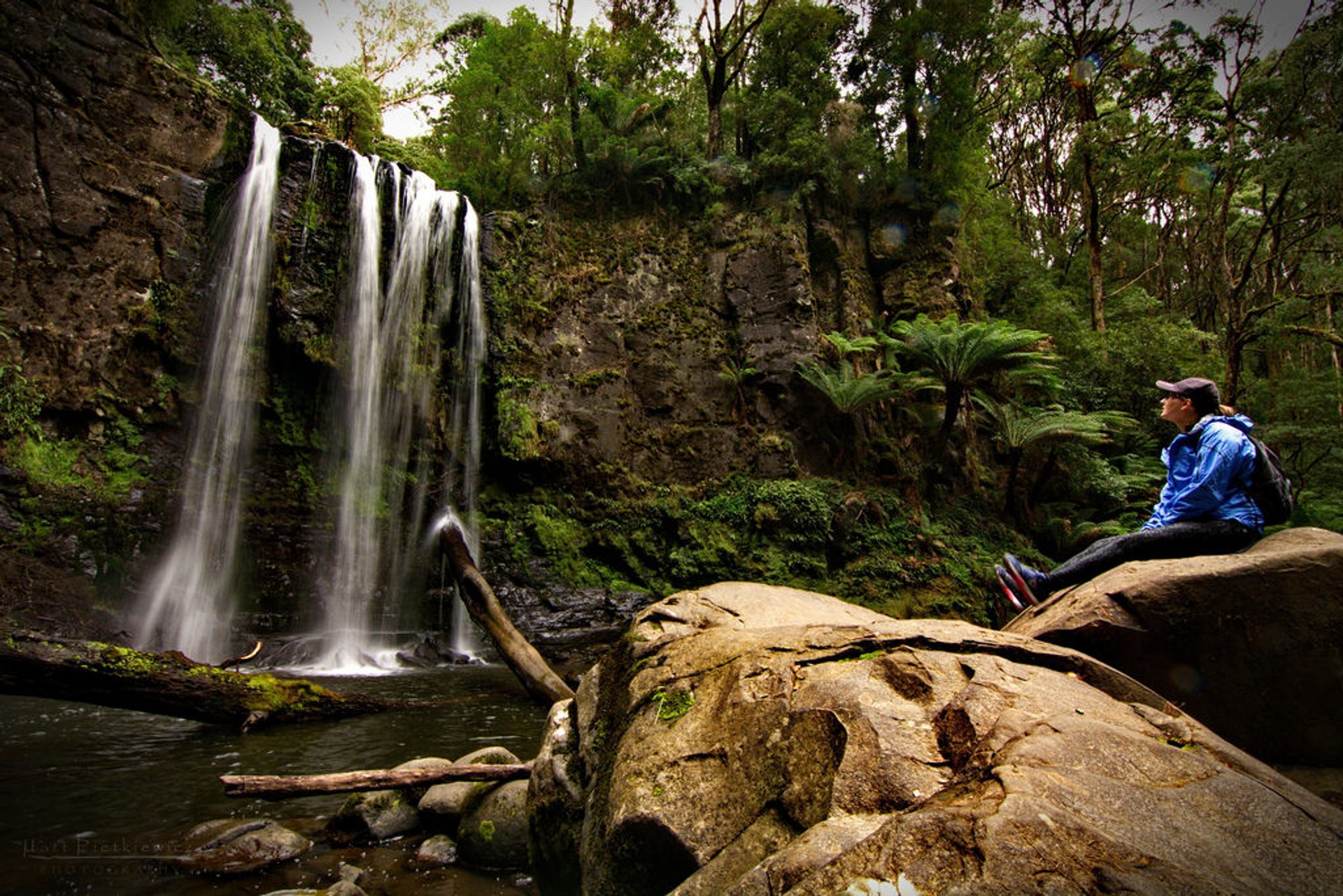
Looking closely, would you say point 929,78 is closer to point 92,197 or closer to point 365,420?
point 365,420

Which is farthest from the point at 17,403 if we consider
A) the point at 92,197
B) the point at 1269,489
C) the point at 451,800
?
the point at 1269,489

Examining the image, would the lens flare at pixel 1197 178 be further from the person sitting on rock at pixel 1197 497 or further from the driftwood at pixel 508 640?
the driftwood at pixel 508 640

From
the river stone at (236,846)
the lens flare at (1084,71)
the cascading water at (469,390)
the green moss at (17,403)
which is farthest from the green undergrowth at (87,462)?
the lens flare at (1084,71)

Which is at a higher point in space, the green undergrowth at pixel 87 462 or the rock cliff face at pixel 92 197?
the rock cliff face at pixel 92 197

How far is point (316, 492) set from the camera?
905 centimetres

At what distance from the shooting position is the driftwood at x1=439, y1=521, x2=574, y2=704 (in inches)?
201

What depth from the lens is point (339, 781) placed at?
288 centimetres

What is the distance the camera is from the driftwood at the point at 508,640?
5098 mm

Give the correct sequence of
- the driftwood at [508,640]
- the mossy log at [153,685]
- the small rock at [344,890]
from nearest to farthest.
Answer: the small rock at [344,890] → the mossy log at [153,685] → the driftwood at [508,640]

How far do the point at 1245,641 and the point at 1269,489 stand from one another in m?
1.16

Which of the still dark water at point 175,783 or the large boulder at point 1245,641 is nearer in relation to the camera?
the still dark water at point 175,783

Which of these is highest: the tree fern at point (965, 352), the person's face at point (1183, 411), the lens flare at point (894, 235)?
the lens flare at point (894, 235)

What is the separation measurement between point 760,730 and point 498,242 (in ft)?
36.8

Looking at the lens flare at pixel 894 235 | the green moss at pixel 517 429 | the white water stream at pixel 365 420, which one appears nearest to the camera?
the white water stream at pixel 365 420
